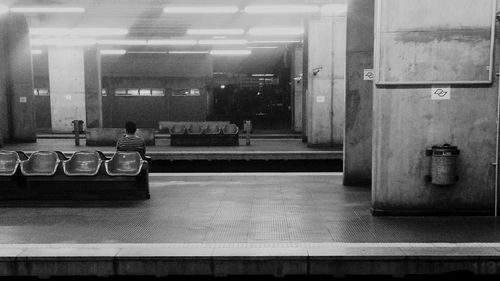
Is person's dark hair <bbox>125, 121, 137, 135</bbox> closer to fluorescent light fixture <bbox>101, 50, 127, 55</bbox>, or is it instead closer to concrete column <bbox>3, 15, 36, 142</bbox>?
concrete column <bbox>3, 15, 36, 142</bbox>

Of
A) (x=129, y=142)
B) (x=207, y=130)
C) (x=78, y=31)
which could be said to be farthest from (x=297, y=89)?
(x=129, y=142)

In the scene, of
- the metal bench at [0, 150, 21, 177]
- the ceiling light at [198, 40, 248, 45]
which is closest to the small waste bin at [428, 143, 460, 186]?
the metal bench at [0, 150, 21, 177]

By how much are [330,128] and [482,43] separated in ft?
36.9

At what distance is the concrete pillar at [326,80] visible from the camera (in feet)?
57.0

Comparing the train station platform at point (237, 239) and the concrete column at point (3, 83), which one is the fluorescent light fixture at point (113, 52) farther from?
the train station platform at point (237, 239)

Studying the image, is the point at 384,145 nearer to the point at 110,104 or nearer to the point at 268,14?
the point at 268,14

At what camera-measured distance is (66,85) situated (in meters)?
24.0

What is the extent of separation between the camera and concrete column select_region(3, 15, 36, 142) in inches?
784

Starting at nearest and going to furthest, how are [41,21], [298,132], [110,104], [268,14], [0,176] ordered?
[0,176] → [268,14] → [41,21] → [298,132] → [110,104]

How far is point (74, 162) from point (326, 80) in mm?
10935

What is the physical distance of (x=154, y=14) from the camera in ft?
53.3

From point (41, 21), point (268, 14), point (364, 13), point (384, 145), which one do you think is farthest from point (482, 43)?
point (41, 21)

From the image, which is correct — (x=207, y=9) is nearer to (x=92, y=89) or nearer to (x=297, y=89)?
(x=92, y=89)

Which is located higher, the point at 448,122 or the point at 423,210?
the point at 448,122
